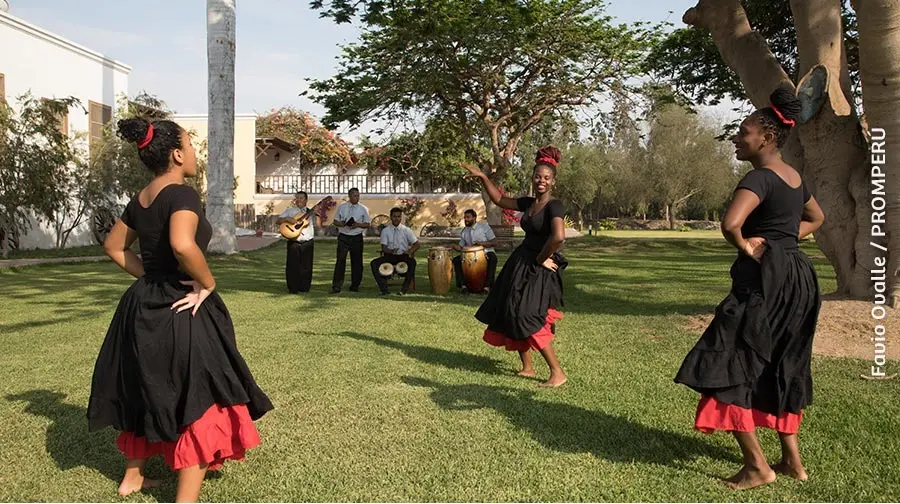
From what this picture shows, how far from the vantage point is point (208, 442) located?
3502 mm

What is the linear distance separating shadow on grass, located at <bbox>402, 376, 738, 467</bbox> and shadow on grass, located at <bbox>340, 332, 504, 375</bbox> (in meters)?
0.76

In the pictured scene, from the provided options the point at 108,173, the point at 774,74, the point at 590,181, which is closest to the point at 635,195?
the point at 590,181

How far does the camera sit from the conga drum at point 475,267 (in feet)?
39.5

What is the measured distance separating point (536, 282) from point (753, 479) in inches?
99.7

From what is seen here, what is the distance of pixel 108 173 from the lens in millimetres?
19672

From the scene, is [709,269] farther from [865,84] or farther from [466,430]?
[466,430]

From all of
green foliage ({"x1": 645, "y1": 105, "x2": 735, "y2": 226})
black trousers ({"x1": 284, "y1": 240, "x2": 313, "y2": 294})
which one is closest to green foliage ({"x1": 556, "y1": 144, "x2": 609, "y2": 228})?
green foliage ({"x1": 645, "y1": 105, "x2": 735, "y2": 226})

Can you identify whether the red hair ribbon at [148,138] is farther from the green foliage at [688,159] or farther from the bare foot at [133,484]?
the green foliage at [688,159]

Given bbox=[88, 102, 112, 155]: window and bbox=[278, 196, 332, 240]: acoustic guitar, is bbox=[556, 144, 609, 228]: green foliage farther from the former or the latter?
bbox=[278, 196, 332, 240]: acoustic guitar

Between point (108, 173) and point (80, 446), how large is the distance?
1699cm

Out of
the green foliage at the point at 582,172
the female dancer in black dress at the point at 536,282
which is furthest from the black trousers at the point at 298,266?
the green foliage at the point at 582,172

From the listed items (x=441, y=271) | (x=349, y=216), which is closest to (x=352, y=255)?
(x=349, y=216)

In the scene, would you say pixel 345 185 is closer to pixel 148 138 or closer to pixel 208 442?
pixel 148 138

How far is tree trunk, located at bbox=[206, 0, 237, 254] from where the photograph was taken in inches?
758
